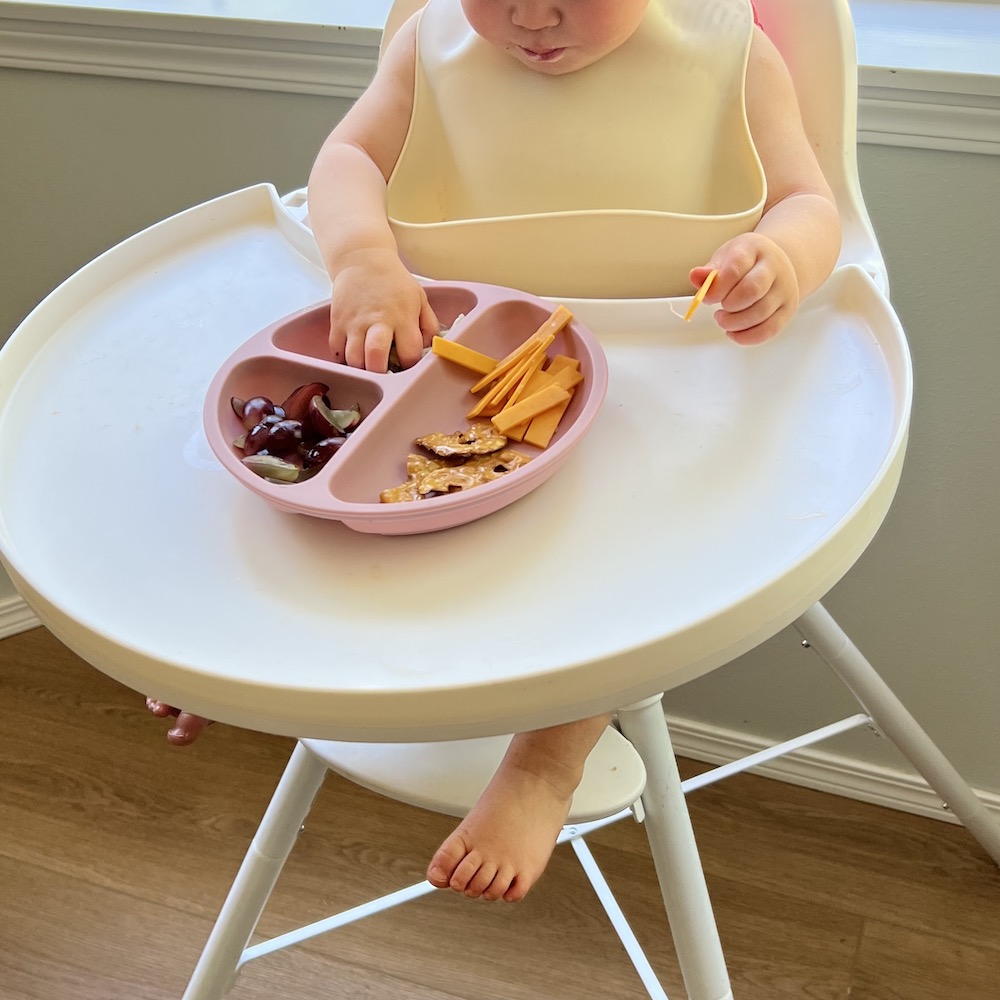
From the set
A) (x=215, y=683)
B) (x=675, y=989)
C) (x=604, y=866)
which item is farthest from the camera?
(x=604, y=866)

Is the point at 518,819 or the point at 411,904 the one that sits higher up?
the point at 518,819

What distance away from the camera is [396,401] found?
565 mm

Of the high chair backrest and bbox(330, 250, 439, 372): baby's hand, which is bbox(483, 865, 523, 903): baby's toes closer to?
bbox(330, 250, 439, 372): baby's hand

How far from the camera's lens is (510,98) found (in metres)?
0.68

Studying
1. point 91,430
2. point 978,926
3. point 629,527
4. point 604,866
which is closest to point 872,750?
point 978,926

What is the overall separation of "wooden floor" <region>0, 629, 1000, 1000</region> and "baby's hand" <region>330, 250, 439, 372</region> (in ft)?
2.37

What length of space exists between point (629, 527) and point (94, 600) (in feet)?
0.79

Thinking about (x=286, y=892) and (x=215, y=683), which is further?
(x=286, y=892)

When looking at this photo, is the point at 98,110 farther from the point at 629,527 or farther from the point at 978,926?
the point at 978,926

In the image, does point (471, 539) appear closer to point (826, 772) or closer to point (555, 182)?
point (555, 182)

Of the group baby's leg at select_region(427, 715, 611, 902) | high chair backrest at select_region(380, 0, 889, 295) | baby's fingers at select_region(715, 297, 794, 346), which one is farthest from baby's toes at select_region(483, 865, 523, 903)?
high chair backrest at select_region(380, 0, 889, 295)

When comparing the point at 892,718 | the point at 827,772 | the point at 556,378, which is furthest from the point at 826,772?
the point at 556,378

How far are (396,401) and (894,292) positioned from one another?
0.58 meters

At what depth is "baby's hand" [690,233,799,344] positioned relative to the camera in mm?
556
